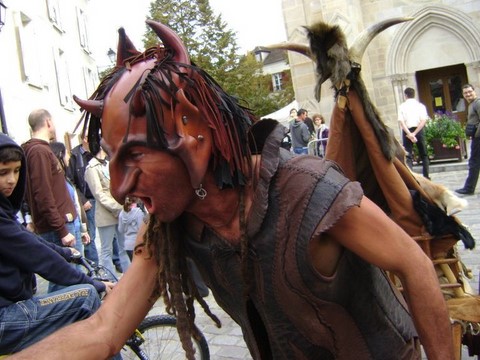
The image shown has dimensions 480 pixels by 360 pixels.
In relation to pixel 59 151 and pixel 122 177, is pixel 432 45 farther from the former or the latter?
pixel 122 177

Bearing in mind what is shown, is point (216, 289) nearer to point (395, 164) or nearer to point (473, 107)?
point (395, 164)

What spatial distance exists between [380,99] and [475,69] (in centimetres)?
299

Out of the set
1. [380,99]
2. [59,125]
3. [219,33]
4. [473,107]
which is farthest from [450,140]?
[219,33]

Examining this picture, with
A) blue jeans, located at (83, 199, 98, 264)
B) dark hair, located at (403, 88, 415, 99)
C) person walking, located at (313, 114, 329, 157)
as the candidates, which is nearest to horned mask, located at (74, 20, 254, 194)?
blue jeans, located at (83, 199, 98, 264)

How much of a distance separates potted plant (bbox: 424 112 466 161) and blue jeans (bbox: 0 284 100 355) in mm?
10835

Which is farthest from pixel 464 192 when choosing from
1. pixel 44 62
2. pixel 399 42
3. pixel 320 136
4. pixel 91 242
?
pixel 44 62

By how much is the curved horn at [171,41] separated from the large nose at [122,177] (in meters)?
A: 0.31

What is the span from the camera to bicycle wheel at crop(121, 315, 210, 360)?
12.1ft

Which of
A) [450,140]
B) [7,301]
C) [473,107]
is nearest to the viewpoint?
[7,301]

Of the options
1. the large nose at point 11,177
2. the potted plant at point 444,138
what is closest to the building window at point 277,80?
the potted plant at point 444,138

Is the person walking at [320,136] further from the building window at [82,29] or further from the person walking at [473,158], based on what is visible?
the building window at [82,29]

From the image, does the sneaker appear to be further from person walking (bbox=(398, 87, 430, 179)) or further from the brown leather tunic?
the brown leather tunic

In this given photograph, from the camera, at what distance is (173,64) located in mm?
1330

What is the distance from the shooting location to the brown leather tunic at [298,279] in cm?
133
